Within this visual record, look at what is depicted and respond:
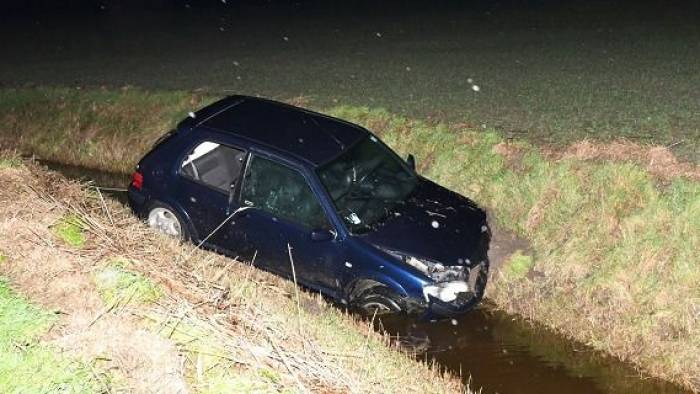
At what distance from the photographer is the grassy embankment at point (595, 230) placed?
6832 millimetres

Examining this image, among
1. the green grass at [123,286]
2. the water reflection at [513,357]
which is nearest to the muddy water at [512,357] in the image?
the water reflection at [513,357]

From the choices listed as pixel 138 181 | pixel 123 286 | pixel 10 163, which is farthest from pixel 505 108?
pixel 123 286

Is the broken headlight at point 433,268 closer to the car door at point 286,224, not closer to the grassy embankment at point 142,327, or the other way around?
the car door at point 286,224

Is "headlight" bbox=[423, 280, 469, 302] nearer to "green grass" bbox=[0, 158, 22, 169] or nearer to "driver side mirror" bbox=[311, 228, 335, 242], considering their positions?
"driver side mirror" bbox=[311, 228, 335, 242]

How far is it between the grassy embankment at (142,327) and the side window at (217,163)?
2.13 metres

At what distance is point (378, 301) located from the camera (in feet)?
22.5

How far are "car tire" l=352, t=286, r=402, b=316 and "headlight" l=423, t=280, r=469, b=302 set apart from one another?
36 cm

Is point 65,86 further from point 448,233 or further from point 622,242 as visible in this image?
point 622,242

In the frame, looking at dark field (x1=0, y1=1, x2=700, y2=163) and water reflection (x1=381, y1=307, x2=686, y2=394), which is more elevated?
dark field (x1=0, y1=1, x2=700, y2=163)

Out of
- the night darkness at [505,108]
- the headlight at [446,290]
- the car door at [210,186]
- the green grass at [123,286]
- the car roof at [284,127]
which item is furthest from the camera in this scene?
the car door at [210,186]

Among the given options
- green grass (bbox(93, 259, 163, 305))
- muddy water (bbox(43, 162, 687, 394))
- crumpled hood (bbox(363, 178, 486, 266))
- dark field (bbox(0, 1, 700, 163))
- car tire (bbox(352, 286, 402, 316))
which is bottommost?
muddy water (bbox(43, 162, 687, 394))

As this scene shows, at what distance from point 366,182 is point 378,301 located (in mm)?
1399

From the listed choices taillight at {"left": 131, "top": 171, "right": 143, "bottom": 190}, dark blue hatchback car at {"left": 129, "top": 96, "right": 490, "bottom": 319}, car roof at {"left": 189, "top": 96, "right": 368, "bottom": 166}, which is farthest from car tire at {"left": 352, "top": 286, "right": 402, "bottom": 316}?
taillight at {"left": 131, "top": 171, "right": 143, "bottom": 190}

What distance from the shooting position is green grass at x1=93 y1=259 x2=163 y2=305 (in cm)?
442
